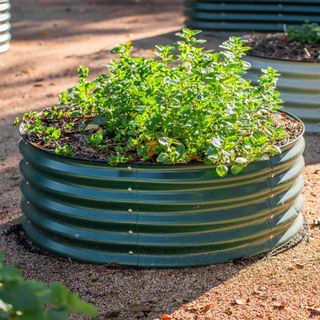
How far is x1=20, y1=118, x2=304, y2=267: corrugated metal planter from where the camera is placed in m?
4.19

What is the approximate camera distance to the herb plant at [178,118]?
168 inches

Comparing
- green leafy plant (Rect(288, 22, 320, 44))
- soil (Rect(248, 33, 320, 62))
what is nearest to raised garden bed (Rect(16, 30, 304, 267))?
soil (Rect(248, 33, 320, 62))

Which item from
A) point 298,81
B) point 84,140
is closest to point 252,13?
point 298,81

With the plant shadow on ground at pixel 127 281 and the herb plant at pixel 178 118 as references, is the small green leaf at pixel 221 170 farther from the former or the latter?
the plant shadow on ground at pixel 127 281

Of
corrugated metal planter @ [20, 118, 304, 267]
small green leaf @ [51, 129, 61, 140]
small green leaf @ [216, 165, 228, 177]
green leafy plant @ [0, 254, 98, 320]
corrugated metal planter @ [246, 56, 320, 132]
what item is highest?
green leafy plant @ [0, 254, 98, 320]

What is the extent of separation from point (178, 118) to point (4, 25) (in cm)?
612

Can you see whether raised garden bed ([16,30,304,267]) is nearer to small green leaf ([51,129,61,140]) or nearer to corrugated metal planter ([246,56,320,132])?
small green leaf ([51,129,61,140])

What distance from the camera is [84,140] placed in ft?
15.2

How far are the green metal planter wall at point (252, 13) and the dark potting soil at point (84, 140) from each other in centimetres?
596

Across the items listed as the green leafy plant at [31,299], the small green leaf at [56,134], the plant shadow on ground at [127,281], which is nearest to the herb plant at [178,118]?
the small green leaf at [56,134]

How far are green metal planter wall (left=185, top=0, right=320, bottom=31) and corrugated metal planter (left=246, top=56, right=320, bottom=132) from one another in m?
3.85

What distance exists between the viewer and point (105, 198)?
13.8ft

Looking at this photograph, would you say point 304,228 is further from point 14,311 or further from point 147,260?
point 14,311

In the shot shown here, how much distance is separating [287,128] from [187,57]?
0.80 metres
